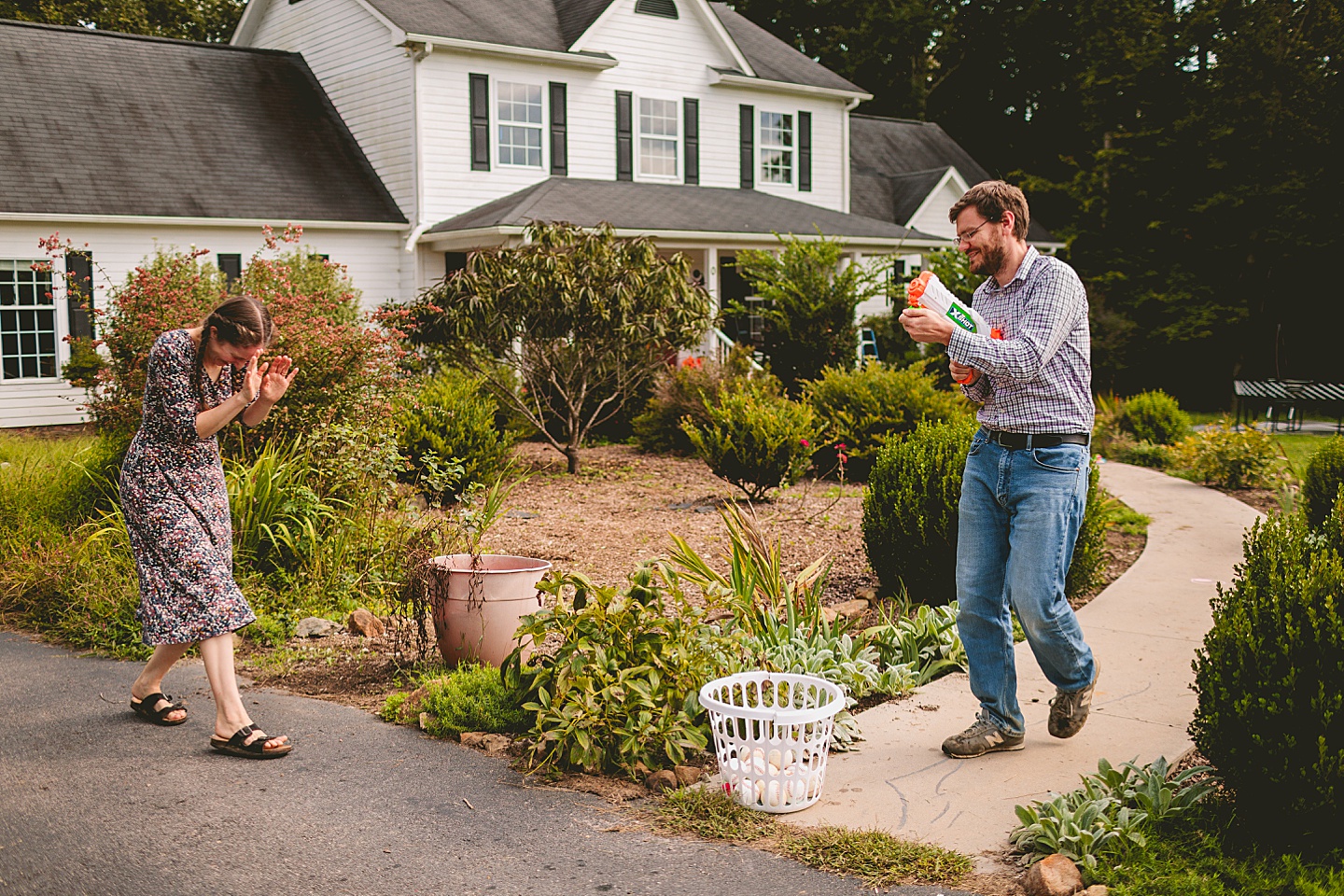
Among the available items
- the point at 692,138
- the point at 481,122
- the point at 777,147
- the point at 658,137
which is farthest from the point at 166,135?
the point at 777,147

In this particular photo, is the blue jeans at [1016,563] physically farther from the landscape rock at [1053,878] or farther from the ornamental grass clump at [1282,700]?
the landscape rock at [1053,878]

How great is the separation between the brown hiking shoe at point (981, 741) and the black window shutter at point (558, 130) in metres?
18.1

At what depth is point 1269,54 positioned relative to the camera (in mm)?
22422

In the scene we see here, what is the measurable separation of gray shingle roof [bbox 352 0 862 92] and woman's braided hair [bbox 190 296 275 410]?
51.6ft

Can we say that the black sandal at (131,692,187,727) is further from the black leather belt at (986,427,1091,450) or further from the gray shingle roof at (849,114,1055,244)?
the gray shingle roof at (849,114,1055,244)

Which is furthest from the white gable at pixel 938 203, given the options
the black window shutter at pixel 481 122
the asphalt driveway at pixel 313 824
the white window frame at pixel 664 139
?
the asphalt driveway at pixel 313 824

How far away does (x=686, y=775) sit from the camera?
4.52 metres

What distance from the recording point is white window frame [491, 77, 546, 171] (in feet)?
67.7

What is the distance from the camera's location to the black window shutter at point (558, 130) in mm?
21266

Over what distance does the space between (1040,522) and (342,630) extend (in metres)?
4.24

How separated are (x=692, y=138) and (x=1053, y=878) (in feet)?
69.0

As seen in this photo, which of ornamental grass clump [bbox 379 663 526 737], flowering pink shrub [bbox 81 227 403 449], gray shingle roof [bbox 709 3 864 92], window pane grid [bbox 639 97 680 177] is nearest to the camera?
ornamental grass clump [bbox 379 663 526 737]

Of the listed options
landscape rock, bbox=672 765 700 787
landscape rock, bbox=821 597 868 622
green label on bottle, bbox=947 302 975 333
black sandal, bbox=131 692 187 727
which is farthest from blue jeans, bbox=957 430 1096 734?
black sandal, bbox=131 692 187 727

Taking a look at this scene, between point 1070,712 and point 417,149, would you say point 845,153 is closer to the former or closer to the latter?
point 417,149
